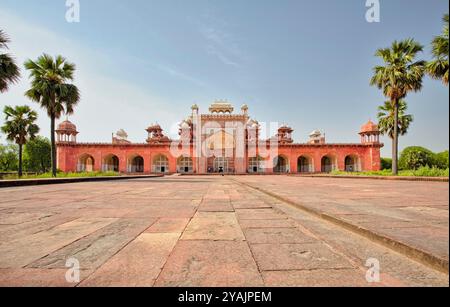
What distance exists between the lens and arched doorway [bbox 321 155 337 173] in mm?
42359

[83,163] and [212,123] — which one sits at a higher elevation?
[212,123]

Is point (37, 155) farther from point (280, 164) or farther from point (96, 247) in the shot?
point (96, 247)

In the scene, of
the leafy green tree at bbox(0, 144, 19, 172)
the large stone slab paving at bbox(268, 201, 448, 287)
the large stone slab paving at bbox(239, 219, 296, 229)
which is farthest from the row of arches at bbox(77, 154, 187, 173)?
the large stone slab paving at bbox(268, 201, 448, 287)

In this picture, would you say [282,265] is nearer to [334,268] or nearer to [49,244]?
[334,268]

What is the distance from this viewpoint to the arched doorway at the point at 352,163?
133 ft

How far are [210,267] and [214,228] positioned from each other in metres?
1.32

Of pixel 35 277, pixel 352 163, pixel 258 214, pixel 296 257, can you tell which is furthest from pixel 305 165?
pixel 35 277

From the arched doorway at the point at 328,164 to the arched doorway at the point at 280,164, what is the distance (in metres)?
7.92

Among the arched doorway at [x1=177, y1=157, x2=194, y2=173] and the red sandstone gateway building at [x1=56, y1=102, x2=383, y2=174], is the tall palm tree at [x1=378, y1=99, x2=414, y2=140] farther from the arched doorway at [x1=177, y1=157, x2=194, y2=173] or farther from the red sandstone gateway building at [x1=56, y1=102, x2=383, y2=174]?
the arched doorway at [x1=177, y1=157, x2=194, y2=173]

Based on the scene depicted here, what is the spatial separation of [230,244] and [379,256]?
1515 millimetres

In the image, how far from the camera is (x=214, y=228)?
3324 millimetres

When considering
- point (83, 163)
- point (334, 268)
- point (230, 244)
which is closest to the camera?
point (334, 268)
